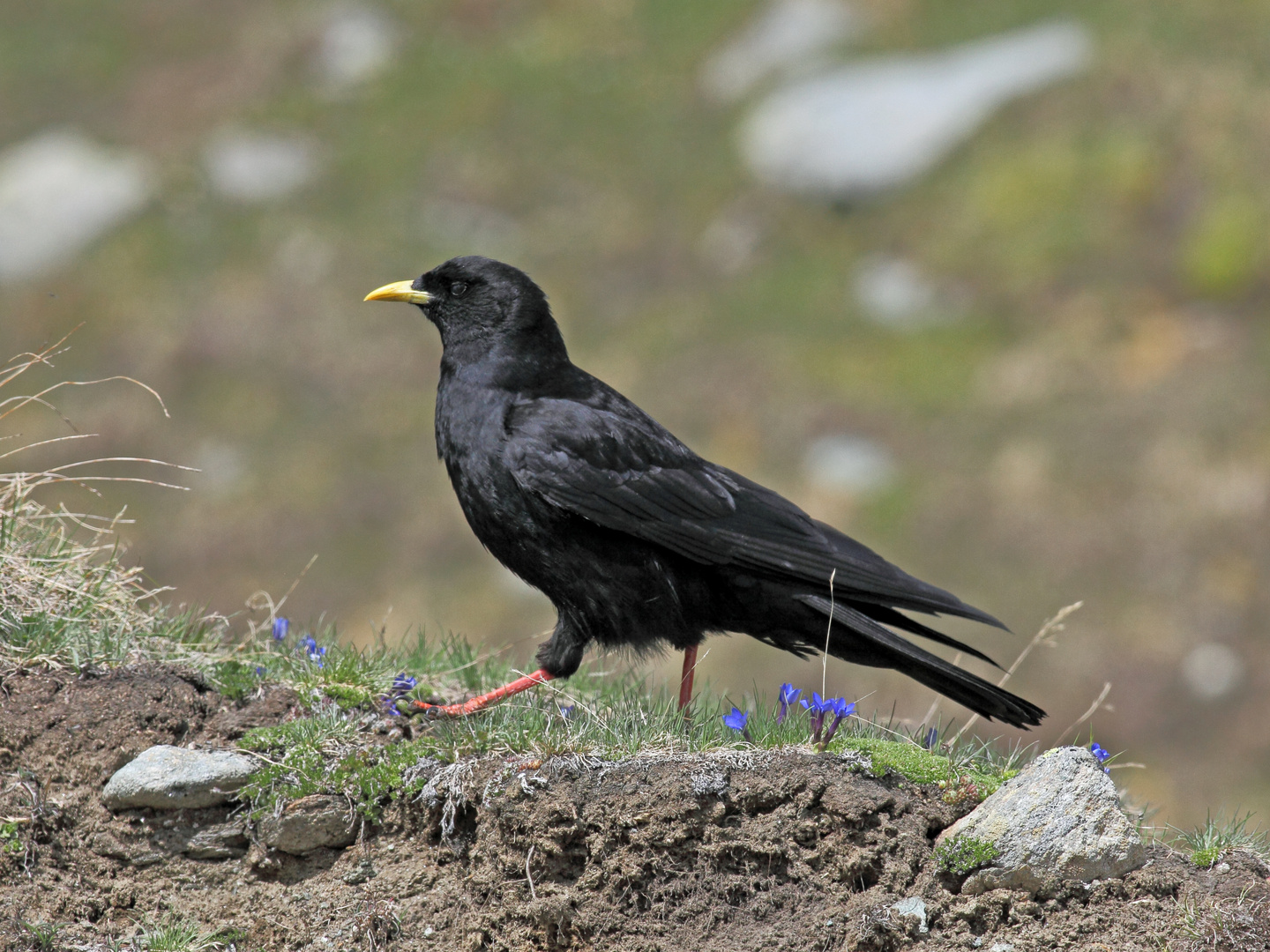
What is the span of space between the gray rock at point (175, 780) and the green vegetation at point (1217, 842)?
3.14 metres

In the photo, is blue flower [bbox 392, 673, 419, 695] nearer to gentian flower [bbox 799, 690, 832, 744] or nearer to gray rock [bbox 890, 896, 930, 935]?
gentian flower [bbox 799, 690, 832, 744]

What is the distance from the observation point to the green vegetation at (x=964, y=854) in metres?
3.76

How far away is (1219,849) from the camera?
397 cm

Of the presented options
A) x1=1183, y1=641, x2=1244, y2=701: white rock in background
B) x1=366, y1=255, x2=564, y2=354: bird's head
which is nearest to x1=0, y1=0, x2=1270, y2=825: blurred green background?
x1=1183, y1=641, x2=1244, y2=701: white rock in background

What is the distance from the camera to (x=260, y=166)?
24469mm

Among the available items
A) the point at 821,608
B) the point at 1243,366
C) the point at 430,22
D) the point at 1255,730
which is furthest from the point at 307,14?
the point at 821,608

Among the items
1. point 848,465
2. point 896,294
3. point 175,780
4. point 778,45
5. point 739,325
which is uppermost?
point 778,45

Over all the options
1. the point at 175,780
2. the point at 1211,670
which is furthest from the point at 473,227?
the point at 175,780

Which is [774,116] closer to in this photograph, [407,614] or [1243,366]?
[1243,366]

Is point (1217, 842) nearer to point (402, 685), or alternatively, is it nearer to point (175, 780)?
point (402, 685)

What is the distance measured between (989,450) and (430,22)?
1710 centimetres

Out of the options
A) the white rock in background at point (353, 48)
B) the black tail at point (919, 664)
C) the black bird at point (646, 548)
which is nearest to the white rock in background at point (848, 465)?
the black bird at point (646, 548)

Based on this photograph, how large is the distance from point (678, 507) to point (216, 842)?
2285 millimetres

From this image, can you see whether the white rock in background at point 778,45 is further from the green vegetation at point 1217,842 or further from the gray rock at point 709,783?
the gray rock at point 709,783
